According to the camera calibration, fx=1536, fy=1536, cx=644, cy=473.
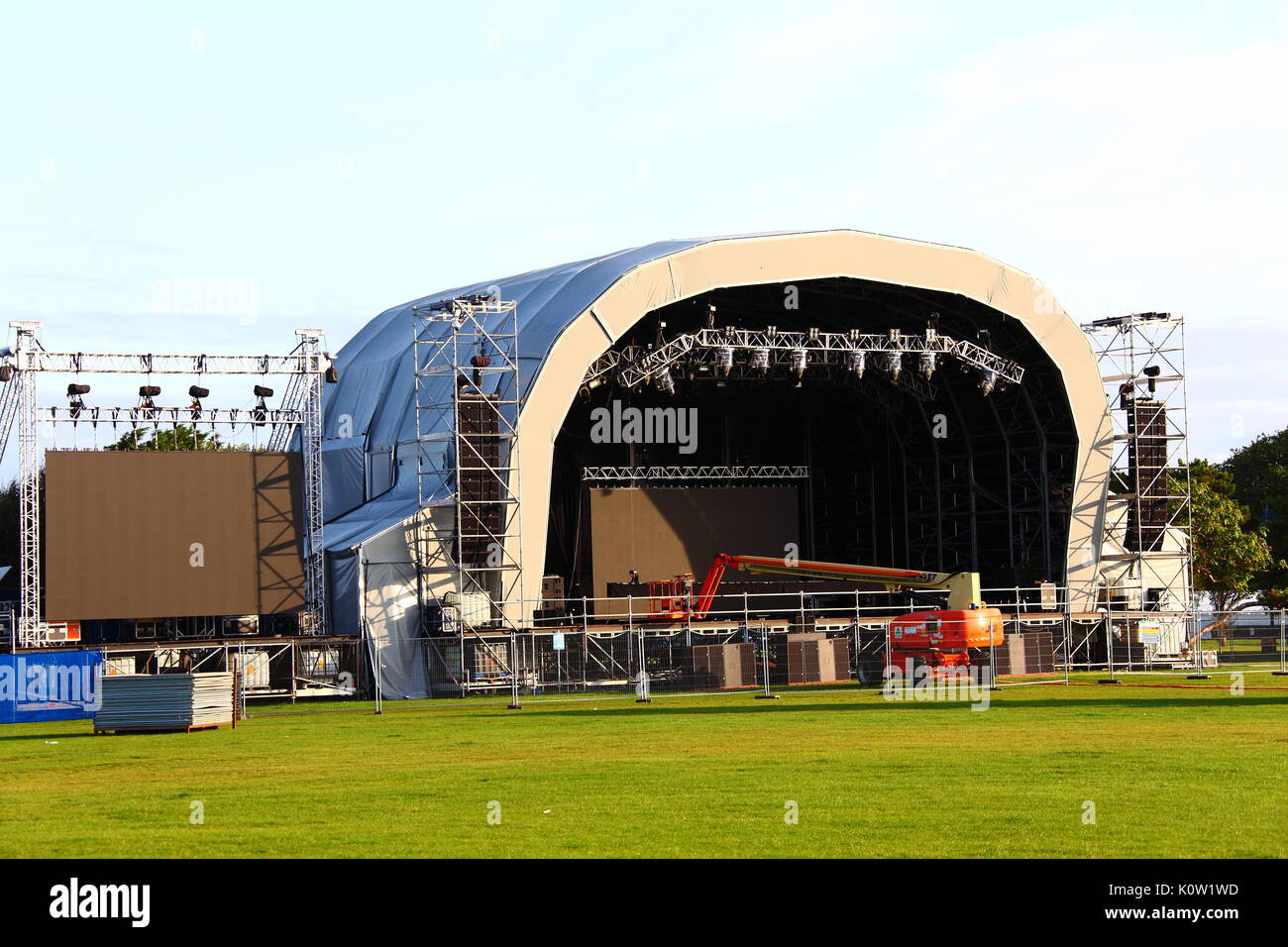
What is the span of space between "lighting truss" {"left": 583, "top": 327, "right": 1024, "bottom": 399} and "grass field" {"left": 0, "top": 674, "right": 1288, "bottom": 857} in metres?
15.7

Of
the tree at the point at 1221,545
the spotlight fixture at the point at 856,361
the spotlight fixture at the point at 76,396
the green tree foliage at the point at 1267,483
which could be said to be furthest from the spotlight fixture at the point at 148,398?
the green tree foliage at the point at 1267,483

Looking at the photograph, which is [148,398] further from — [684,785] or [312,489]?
[684,785]

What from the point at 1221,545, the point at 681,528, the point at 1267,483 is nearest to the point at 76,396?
the point at 681,528

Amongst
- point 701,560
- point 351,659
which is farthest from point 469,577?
point 701,560

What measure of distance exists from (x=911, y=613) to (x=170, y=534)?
A: 18.9 meters

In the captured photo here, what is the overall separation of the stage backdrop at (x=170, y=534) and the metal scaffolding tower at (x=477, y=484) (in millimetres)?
3569

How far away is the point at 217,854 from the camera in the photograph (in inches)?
458

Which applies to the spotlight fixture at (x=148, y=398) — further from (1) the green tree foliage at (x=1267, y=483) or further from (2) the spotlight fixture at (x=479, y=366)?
(1) the green tree foliage at (x=1267, y=483)

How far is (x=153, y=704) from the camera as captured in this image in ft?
86.3

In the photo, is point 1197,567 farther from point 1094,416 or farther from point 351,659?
point 351,659

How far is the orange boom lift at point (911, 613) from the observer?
3678 centimetres

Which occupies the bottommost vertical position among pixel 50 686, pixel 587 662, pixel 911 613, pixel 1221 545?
pixel 587 662
